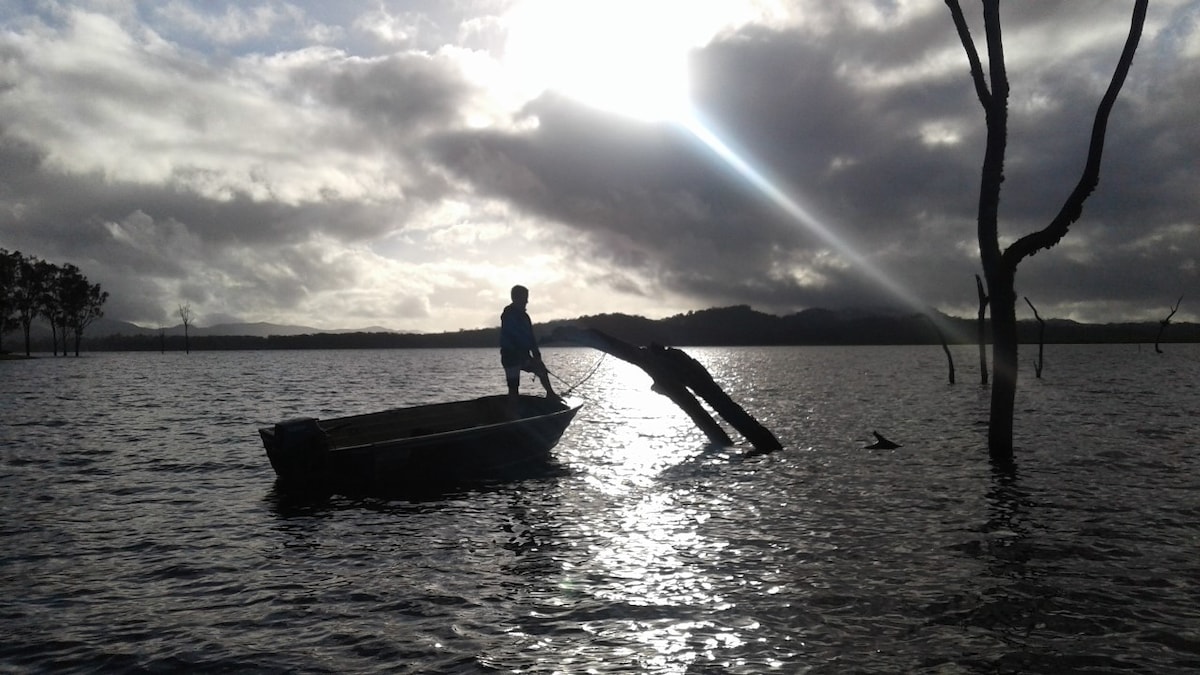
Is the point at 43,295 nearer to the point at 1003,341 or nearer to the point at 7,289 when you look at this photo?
the point at 7,289

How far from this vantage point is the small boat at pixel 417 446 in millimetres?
14750

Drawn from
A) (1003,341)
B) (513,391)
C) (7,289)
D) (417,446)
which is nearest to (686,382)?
(513,391)

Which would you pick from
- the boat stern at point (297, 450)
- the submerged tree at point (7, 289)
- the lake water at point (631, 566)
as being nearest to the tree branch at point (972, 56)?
the lake water at point (631, 566)

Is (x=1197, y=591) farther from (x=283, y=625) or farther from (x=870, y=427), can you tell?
(x=870, y=427)

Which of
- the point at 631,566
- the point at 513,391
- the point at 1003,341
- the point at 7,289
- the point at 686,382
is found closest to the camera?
the point at 631,566

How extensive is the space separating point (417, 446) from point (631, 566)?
23.6 ft

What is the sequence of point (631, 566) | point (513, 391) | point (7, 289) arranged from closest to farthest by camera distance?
point (631, 566) < point (513, 391) < point (7, 289)

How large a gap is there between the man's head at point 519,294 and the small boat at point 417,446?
9.83ft

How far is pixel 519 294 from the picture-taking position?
18.5 meters

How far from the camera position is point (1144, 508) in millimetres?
13484

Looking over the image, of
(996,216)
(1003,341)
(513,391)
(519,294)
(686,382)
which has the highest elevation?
(996,216)

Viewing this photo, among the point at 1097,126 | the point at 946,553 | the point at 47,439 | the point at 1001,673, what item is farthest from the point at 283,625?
the point at 47,439

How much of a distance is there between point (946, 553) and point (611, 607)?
5.42 metres

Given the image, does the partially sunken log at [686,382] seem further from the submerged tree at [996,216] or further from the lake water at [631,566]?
the submerged tree at [996,216]
